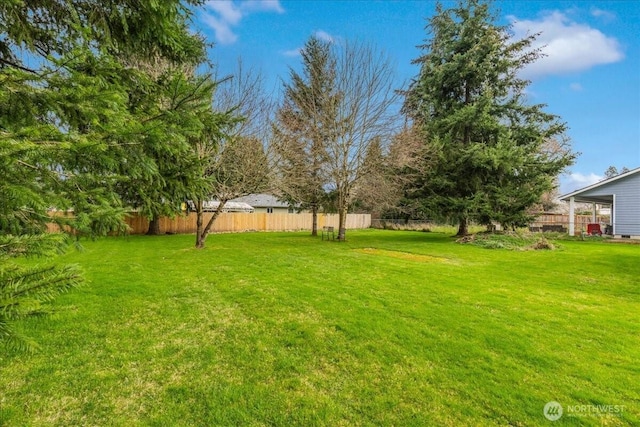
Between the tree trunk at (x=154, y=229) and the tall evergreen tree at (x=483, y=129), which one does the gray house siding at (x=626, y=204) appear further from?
the tree trunk at (x=154, y=229)

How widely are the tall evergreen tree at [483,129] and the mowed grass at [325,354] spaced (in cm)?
952

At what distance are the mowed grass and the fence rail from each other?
13552 mm

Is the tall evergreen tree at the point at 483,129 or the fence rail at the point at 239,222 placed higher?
the tall evergreen tree at the point at 483,129

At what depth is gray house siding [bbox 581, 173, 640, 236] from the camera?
17047 mm

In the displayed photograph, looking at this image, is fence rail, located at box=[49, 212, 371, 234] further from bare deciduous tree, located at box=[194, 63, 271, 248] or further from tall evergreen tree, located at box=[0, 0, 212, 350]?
tall evergreen tree, located at box=[0, 0, 212, 350]

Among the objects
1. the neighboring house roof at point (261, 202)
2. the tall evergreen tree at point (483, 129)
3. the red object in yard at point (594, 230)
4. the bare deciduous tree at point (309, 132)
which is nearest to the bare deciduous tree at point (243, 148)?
the bare deciduous tree at point (309, 132)

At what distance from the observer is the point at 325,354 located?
3543mm

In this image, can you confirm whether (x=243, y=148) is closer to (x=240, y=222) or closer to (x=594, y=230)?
(x=240, y=222)

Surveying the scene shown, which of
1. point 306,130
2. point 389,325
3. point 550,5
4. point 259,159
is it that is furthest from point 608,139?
point 389,325

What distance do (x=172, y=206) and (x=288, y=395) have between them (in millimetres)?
2193

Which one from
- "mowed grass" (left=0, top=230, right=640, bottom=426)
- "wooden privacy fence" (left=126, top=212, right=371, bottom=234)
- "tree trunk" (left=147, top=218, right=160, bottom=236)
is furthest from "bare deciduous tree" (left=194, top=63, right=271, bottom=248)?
"tree trunk" (left=147, top=218, right=160, bottom=236)

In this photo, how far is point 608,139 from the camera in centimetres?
1648

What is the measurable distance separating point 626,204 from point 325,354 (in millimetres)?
21939

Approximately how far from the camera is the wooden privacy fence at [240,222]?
19.4 meters
